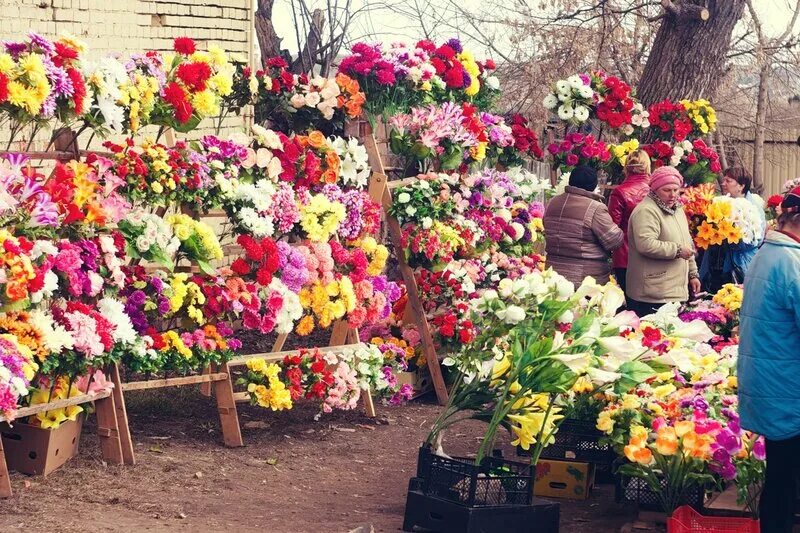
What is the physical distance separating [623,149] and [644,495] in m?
5.43

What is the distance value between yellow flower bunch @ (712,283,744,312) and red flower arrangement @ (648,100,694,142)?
3.17m

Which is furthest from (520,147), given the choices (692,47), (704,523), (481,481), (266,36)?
(266,36)

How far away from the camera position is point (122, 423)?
6.93 m

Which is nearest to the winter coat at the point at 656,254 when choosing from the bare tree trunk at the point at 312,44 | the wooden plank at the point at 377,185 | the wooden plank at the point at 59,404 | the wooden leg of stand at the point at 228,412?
the wooden plank at the point at 377,185

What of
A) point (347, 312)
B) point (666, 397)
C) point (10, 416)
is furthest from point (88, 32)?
point (666, 397)

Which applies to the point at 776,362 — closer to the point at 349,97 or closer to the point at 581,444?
the point at 581,444

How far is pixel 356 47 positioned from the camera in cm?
859

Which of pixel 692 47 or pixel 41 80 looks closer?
pixel 41 80

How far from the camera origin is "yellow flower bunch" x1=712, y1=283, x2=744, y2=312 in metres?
8.28

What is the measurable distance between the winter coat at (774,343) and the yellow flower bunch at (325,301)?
3325 millimetres

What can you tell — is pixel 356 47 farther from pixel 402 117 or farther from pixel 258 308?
pixel 258 308

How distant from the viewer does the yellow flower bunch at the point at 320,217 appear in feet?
25.4

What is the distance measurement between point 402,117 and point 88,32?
2761mm

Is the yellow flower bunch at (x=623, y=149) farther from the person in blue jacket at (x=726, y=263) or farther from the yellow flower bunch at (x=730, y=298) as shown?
the yellow flower bunch at (x=730, y=298)
